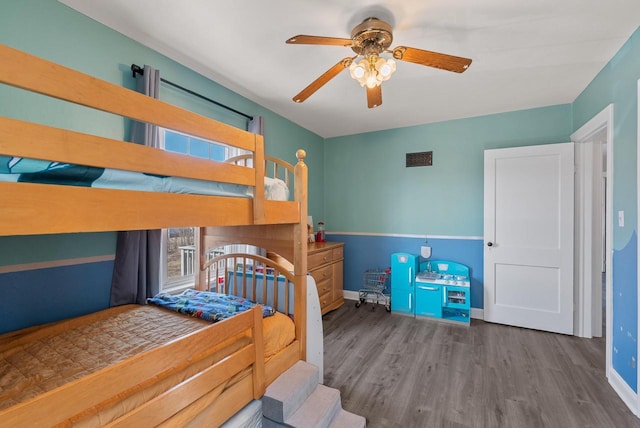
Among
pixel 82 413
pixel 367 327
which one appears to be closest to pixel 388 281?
pixel 367 327

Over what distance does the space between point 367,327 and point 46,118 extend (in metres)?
3.20

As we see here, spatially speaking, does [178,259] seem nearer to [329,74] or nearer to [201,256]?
[201,256]

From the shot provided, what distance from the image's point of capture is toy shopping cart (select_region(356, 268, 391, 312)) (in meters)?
3.77

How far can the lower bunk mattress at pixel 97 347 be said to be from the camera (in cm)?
101

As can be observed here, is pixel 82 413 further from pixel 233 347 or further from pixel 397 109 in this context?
pixel 397 109

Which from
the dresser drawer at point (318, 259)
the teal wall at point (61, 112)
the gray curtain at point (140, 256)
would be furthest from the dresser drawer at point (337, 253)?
the teal wall at point (61, 112)

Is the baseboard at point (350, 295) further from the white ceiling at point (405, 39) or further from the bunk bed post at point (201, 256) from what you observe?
the white ceiling at point (405, 39)

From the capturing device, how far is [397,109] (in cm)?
322

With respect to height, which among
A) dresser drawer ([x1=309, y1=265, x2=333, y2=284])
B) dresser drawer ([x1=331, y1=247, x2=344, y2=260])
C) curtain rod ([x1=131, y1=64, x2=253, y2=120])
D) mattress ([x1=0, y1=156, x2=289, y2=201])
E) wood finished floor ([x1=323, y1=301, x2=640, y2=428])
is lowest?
wood finished floor ([x1=323, y1=301, x2=640, y2=428])

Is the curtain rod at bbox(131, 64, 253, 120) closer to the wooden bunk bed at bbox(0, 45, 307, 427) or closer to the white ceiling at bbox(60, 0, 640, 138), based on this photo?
the white ceiling at bbox(60, 0, 640, 138)

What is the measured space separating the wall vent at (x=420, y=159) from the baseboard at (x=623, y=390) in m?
2.61

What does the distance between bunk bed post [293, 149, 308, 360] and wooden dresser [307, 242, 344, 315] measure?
48.9 inches

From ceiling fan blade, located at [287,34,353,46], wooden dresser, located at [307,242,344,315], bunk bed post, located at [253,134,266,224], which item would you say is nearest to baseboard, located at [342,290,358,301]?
wooden dresser, located at [307,242,344,315]

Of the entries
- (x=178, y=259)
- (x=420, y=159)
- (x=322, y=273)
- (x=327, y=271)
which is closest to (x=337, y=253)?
(x=327, y=271)
